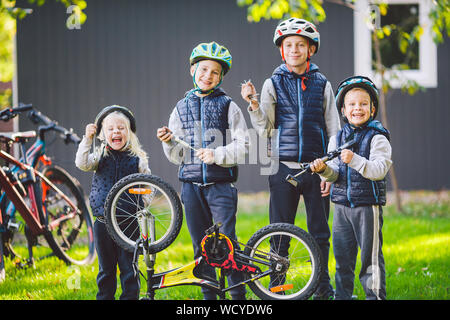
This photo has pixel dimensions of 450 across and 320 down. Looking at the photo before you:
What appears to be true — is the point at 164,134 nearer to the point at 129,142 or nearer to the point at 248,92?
the point at 129,142

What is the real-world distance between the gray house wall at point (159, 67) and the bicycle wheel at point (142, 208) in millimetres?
2024

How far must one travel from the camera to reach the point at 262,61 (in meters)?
7.04

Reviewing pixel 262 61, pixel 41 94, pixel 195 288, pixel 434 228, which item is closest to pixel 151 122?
pixel 41 94

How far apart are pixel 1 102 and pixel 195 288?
14.3 feet

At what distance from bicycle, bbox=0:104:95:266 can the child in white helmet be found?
146 cm

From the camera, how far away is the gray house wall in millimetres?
5262

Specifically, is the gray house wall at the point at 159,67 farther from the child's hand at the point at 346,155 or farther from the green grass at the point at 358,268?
the child's hand at the point at 346,155

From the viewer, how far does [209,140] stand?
9.21 feet

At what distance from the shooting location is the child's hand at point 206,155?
272 centimetres

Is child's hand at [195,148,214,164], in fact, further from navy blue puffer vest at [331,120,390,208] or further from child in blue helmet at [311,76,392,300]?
navy blue puffer vest at [331,120,390,208]

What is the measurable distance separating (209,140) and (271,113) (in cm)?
49

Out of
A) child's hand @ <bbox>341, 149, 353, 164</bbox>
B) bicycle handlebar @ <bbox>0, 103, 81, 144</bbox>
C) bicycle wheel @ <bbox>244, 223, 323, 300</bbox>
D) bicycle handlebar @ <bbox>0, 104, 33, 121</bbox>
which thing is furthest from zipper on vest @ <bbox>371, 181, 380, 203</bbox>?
bicycle handlebar @ <bbox>0, 104, 33, 121</bbox>

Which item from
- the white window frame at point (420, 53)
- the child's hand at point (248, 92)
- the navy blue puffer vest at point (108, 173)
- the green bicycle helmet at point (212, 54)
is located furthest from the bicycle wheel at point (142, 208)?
the white window frame at point (420, 53)

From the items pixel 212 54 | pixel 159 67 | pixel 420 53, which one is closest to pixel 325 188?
pixel 212 54
